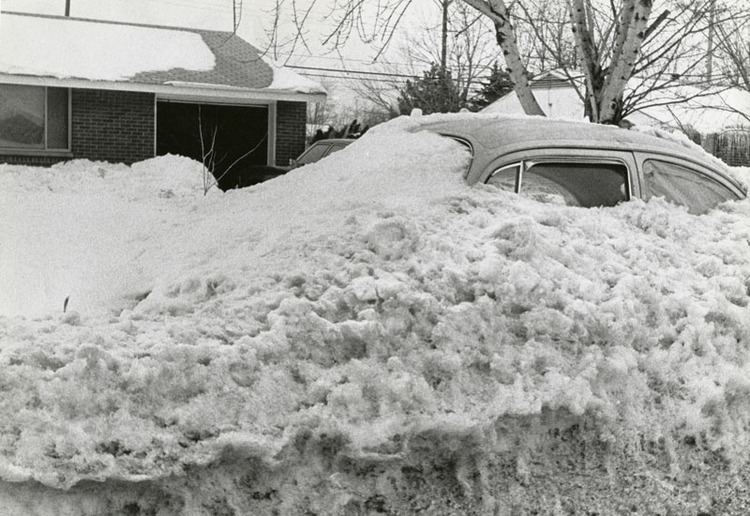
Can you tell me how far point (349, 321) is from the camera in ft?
12.6

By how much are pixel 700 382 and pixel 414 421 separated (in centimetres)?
165

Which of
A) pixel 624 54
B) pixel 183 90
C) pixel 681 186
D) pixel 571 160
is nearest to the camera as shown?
pixel 571 160

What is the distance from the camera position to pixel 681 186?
5.79m

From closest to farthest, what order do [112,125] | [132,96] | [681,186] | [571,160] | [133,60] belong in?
[571,160], [681,186], [112,125], [132,96], [133,60]

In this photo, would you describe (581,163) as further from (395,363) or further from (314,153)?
(314,153)

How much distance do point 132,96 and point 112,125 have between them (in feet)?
2.34

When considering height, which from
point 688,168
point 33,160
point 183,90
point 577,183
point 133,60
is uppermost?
point 133,60

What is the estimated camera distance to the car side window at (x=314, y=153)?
40.1ft

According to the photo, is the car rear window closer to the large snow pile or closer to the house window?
the large snow pile

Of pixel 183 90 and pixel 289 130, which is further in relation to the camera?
pixel 289 130

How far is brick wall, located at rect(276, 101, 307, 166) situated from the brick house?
0.02 m

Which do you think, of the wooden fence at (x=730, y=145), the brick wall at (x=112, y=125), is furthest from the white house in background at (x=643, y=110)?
the brick wall at (x=112, y=125)

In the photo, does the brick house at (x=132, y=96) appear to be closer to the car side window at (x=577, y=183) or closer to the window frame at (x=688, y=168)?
the window frame at (x=688, y=168)

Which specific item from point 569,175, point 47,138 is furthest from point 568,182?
point 47,138
